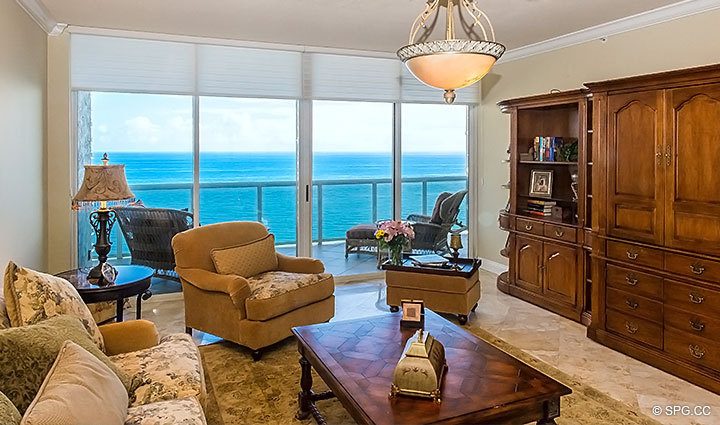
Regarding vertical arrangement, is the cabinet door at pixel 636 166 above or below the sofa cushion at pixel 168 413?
above

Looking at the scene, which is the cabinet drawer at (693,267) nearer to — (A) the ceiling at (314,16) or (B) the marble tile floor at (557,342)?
(B) the marble tile floor at (557,342)

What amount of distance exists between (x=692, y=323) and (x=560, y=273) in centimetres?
145

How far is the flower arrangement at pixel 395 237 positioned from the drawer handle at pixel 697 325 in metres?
2.14

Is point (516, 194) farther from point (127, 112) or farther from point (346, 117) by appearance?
point (127, 112)

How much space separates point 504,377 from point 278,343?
82.8 inches

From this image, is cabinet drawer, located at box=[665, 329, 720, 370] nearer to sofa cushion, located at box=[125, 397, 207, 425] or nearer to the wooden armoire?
the wooden armoire

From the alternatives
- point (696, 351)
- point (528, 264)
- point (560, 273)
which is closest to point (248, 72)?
point (528, 264)

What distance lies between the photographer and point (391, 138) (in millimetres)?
6230

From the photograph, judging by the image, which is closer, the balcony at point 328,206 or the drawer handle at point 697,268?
the drawer handle at point 697,268

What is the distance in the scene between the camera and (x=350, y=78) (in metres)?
5.80

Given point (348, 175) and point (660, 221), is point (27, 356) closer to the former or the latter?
point (660, 221)

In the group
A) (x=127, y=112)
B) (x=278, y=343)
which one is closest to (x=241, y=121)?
(x=127, y=112)

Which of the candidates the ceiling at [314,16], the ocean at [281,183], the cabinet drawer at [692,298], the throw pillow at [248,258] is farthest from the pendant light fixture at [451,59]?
the ocean at [281,183]

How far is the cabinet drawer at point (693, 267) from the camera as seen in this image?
320 centimetres
